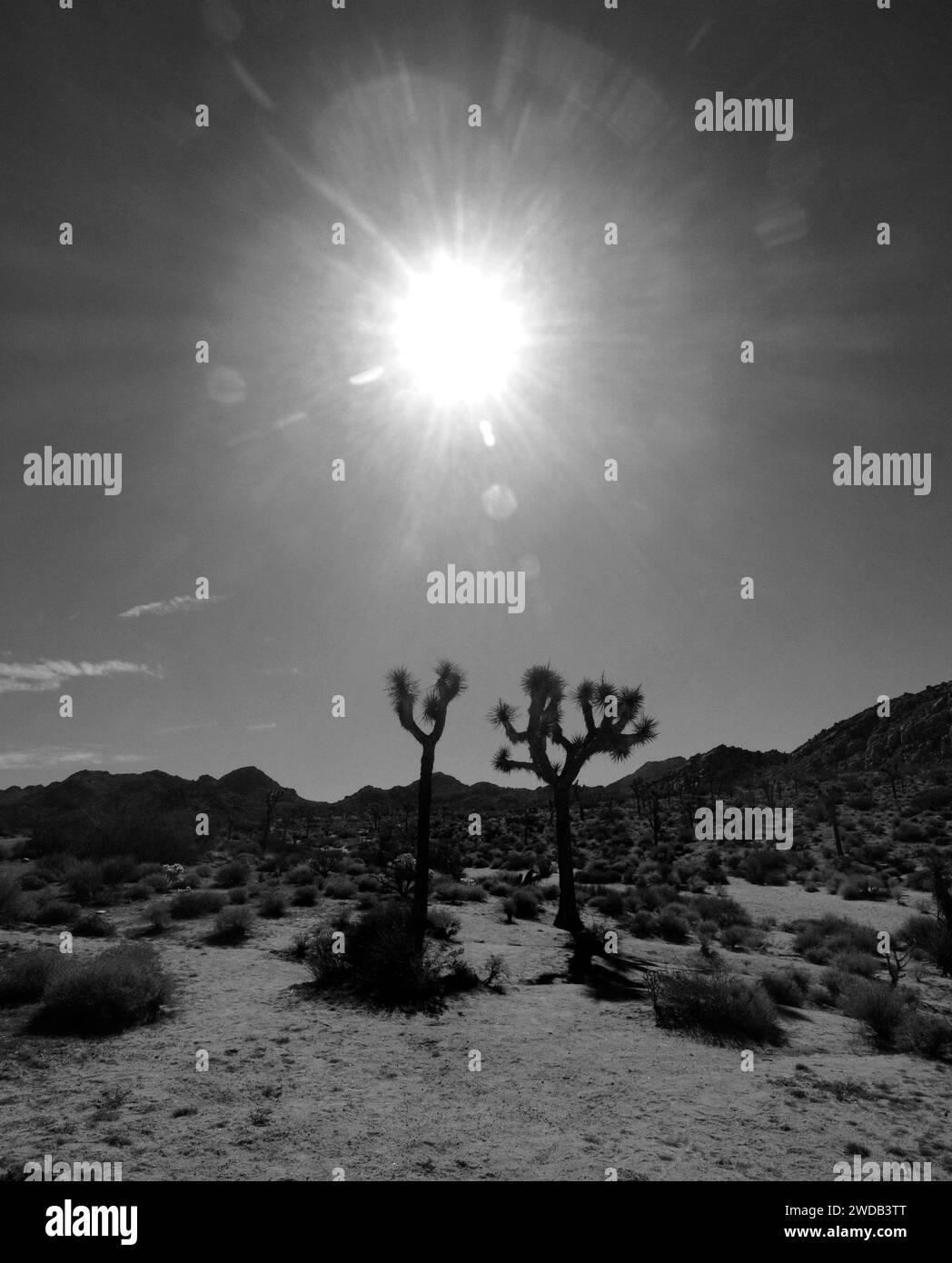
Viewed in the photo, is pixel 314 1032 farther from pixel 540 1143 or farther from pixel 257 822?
pixel 257 822

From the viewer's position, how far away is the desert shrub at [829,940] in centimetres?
1670

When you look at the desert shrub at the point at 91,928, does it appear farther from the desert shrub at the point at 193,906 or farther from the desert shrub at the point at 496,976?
the desert shrub at the point at 496,976

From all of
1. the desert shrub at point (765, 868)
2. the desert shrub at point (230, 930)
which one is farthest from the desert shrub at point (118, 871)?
the desert shrub at point (765, 868)

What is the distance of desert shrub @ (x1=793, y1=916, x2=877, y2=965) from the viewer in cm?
1670

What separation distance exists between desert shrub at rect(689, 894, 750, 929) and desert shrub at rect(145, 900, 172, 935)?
16027mm

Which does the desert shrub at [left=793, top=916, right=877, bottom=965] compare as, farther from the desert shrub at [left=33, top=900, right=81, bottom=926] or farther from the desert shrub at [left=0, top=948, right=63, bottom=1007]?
the desert shrub at [left=33, top=900, right=81, bottom=926]

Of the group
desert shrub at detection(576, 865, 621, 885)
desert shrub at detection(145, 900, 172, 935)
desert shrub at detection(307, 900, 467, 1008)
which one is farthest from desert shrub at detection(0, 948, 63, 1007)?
desert shrub at detection(576, 865, 621, 885)

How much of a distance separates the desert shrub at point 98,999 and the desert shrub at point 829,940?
15.1 metres

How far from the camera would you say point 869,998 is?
10.9 metres

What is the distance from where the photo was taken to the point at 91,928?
1611cm

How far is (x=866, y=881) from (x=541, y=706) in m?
17.7
